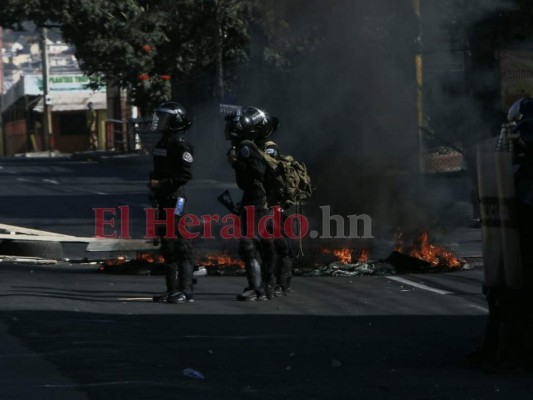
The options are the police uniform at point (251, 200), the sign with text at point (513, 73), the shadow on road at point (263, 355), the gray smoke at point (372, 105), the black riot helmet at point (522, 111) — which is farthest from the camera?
the sign with text at point (513, 73)

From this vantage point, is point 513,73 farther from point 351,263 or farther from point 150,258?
point 150,258

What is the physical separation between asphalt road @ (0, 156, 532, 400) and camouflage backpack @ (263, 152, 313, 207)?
2.93ft

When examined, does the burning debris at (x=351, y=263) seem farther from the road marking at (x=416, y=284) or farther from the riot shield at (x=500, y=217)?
the riot shield at (x=500, y=217)

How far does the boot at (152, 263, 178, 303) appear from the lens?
1093 cm

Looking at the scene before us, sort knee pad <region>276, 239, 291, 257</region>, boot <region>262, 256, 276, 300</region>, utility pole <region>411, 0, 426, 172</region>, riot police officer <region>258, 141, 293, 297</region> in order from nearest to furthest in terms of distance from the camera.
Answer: boot <region>262, 256, 276, 300</region>, riot police officer <region>258, 141, 293, 297</region>, knee pad <region>276, 239, 291, 257</region>, utility pole <region>411, 0, 426, 172</region>

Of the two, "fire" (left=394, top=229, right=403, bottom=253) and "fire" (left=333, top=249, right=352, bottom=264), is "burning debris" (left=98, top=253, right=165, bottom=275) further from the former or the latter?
"fire" (left=394, top=229, right=403, bottom=253)

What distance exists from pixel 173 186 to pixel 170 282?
0.83 metres

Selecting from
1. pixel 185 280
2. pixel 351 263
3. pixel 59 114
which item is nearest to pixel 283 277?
pixel 185 280

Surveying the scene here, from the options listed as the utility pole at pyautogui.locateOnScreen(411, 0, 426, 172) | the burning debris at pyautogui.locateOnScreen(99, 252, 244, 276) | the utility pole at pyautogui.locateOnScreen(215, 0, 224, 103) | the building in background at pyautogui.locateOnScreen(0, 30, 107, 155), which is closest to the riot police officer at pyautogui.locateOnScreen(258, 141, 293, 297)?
the burning debris at pyautogui.locateOnScreen(99, 252, 244, 276)

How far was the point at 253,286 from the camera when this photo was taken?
1118 centimetres

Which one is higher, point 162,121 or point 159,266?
point 162,121

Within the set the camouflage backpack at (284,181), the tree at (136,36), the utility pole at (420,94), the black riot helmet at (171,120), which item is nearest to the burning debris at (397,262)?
the utility pole at (420,94)

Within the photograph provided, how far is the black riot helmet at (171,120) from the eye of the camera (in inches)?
432

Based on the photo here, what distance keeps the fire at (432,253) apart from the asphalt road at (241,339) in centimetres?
44
